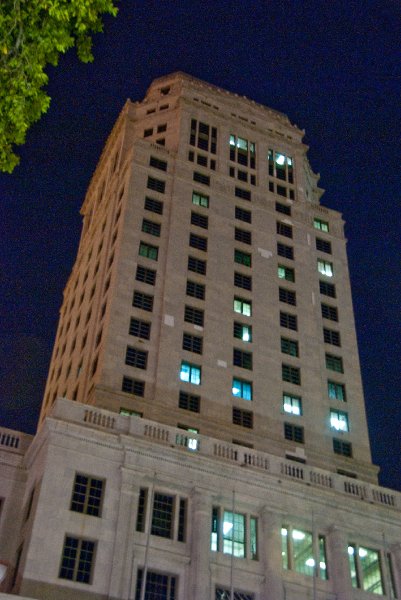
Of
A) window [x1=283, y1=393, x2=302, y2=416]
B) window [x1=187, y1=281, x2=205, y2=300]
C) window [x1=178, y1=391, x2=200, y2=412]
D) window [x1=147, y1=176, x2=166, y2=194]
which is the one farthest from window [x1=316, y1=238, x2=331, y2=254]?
window [x1=178, y1=391, x2=200, y2=412]

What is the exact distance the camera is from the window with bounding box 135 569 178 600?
42819 mm

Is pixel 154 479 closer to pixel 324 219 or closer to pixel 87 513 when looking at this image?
pixel 87 513

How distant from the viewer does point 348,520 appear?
50562 mm

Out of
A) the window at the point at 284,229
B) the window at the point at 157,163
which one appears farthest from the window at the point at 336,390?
the window at the point at 157,163

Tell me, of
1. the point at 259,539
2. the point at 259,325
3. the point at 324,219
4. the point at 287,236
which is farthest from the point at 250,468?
the point at 324,219

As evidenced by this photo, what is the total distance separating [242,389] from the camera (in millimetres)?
64562

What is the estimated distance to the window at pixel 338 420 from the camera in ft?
218

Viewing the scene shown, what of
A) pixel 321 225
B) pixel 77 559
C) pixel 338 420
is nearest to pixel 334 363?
pixel 338 420

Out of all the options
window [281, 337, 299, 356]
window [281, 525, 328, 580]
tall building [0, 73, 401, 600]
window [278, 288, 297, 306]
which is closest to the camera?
tall building [0, 73, 401, 600]

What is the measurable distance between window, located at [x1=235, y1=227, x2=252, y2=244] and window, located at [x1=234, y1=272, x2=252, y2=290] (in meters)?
4.73

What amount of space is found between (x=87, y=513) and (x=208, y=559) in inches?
304

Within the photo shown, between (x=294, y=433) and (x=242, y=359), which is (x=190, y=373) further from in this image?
(x=294, y=433)

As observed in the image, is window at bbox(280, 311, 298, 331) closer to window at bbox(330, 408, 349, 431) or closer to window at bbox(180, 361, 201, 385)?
window at bbox(330, 408, 349, 431)

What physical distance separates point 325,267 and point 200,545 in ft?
137
